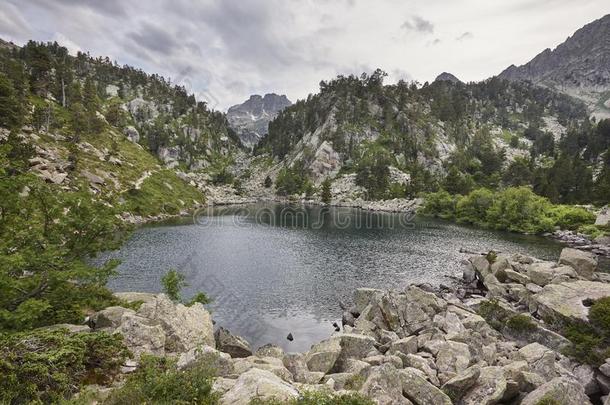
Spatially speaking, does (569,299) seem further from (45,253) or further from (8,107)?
(8,107)

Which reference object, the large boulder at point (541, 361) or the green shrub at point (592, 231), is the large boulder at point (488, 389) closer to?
the large boulder at point (541, 361)

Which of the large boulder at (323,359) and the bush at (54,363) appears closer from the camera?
the bush at (54,363)

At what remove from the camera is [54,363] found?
1606 centimetres

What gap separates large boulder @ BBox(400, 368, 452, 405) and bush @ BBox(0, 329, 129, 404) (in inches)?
628

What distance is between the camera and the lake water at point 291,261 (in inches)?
1848

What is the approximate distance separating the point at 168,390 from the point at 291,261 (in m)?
57.8

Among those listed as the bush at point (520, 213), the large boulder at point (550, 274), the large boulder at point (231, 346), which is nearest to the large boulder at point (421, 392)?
the large boulder at point (231, 346)

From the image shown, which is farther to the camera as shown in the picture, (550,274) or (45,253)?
(550,274)

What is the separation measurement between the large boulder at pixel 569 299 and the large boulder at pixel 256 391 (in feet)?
107

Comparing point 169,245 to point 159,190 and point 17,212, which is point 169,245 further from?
point 159,190

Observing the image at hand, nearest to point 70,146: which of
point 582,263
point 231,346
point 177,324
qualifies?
point 231,346

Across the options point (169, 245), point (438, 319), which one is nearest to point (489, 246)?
point (438, 319)

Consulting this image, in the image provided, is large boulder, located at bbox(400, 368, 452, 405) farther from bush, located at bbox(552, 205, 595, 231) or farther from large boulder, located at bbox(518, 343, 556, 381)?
bush, located at bbox(552, 205, 595, 231)

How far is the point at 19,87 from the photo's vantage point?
122m
